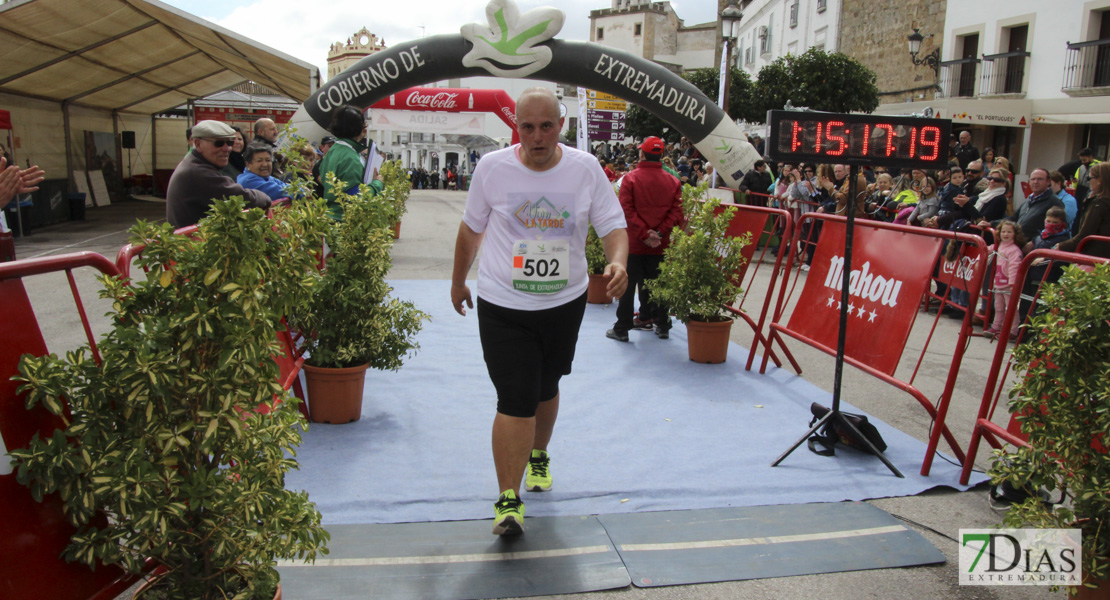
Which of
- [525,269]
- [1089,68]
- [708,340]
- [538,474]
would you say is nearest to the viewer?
[525,269]

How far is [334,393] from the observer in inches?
183

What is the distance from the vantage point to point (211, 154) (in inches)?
184

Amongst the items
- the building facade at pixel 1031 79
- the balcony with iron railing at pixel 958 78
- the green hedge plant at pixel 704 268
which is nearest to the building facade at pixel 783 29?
the balcony with iron railing at pixel 958 78

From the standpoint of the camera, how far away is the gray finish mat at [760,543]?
3.18 metres

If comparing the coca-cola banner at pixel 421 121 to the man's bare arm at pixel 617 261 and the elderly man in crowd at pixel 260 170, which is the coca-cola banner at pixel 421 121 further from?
the man's bare arm at pixel 617 261

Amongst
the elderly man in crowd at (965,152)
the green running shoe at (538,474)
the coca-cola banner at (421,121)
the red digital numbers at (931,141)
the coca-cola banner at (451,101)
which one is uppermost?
the coca-cola banner at (451,101)

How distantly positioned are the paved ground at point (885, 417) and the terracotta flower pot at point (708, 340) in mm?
704

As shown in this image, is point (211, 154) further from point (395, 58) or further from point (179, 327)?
point (395, 58)

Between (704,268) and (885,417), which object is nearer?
(885,417)

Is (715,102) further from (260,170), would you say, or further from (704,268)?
(260,170)

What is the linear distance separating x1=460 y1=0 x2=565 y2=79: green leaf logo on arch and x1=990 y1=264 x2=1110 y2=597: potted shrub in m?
9.89

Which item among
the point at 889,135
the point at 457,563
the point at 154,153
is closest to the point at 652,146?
the point at 889,135

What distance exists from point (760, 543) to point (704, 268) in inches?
125

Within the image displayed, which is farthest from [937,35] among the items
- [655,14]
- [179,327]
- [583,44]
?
[655,14]
